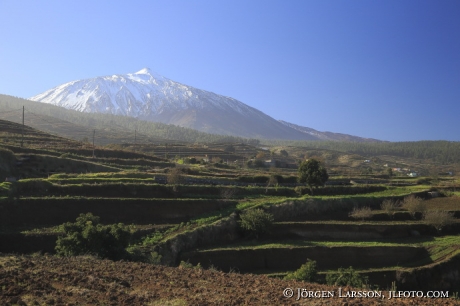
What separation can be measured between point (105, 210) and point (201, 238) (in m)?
7.24

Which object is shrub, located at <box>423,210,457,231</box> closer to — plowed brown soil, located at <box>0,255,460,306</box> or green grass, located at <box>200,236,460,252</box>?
green grass, located at <box>200,236,460,252</box>

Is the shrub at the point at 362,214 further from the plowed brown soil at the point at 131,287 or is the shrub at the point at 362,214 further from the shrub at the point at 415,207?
the plowed brown soil at the point at 131,287

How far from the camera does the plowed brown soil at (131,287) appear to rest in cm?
980

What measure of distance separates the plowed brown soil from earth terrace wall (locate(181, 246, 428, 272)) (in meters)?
8.90

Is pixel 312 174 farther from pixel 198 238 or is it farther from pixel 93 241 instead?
pixel 93 241

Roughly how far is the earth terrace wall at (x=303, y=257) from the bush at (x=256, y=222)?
2.58 metres

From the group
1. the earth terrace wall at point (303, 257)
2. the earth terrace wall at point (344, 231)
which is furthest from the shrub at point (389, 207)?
the earth terrace wall at point (303, 257)

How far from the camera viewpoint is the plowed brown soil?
980 centimetres

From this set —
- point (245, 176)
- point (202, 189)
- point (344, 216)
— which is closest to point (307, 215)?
point (344, 216)

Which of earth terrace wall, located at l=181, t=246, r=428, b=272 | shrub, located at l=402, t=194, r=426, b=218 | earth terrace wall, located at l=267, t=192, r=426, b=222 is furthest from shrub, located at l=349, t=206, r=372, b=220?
earth terrace wall, located at l=181, t=246, r=428, b=272

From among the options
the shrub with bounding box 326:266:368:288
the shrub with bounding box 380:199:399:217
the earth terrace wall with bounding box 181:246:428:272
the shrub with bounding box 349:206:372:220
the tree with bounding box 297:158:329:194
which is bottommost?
the earth terrace wall with bounding box 181:246:428:272

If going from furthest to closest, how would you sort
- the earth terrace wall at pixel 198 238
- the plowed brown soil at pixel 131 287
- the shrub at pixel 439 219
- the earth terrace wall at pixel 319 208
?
the earth terrace wall at pixel 319 208
the shrub at pixel 439 219
the earth terrace wall at pixel 198 238
the plowed brown soil at pixel 131 287

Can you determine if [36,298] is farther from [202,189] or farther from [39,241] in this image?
[202,189]

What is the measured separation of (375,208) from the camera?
114 ft
